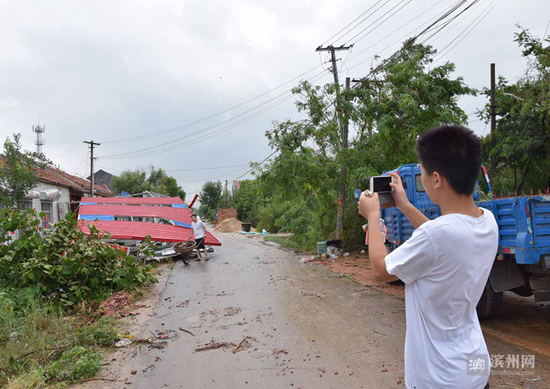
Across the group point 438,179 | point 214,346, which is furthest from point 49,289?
point 438,179

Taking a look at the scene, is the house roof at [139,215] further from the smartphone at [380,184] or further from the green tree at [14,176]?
the smartphone at [380,184]

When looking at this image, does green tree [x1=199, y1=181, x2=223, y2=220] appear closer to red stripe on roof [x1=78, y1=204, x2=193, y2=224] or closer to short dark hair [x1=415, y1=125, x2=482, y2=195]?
red stripe on roof [x1=78, y1=204, x2=193, y2=224]

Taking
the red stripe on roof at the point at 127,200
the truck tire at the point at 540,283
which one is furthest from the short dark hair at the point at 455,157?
the red stripe on roof at the point at 127,200

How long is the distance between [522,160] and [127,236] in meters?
14.8

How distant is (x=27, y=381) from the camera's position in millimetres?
4316

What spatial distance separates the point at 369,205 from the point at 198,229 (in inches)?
537

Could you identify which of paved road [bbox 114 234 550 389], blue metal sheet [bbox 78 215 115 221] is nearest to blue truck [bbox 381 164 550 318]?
paved road [bbox 114 234 550 389]

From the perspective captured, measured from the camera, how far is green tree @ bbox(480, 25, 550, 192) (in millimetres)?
13289

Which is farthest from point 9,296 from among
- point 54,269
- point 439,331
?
point 439,331

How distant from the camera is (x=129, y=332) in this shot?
6363mm

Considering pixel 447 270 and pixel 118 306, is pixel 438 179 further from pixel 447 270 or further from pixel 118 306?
pixel 118 306

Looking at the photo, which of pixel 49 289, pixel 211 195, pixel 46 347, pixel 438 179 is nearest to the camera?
pixel 438 179

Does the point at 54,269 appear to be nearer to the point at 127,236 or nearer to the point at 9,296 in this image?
the point at 9,296

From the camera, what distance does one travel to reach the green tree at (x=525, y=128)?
1329 centimetres
